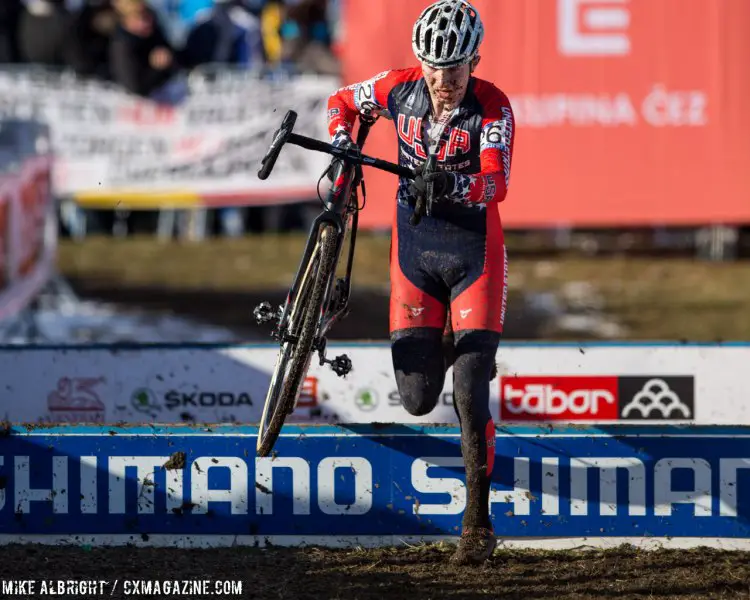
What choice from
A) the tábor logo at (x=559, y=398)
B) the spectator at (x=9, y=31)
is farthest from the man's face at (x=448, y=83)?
the spectator at (x=9, y=31)

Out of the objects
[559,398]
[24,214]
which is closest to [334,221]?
[559,398]

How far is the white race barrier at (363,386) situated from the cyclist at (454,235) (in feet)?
6.54

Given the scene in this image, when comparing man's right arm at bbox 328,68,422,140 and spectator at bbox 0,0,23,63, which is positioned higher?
spectator at bbox 0,0,23,63

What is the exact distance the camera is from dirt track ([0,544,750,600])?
5883 millimetres

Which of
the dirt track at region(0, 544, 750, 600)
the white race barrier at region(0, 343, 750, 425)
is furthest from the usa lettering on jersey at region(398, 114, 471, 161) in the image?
the white race barrier at region(0, 343, 750, 425)

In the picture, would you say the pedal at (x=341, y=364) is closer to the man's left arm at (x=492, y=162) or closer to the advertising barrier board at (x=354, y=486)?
the advertising barrier board at (x=354, y=486)

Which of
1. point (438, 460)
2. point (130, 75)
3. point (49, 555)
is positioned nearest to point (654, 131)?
point (130, 75)

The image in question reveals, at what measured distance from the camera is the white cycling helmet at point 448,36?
6105 mm

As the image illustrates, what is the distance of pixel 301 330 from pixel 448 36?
159 cm

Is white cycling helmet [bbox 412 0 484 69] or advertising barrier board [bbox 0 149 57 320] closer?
white cycling helmet [bbox 412 0 484 69]

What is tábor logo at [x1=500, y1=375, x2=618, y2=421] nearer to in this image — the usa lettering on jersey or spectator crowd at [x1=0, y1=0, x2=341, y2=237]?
the usa lettering on jersey

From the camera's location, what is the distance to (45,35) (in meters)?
16.6

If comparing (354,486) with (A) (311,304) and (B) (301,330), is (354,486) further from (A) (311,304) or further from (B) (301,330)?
(A) (311,304)

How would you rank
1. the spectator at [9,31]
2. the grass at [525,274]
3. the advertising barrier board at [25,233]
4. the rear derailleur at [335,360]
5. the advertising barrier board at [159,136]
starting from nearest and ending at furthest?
the rear derailleur at [335,360]
the advertising barrier board at [25,233]
the grass at [525,274]
the advertising barrier board at [159,136]
the spectator at [9,31]
